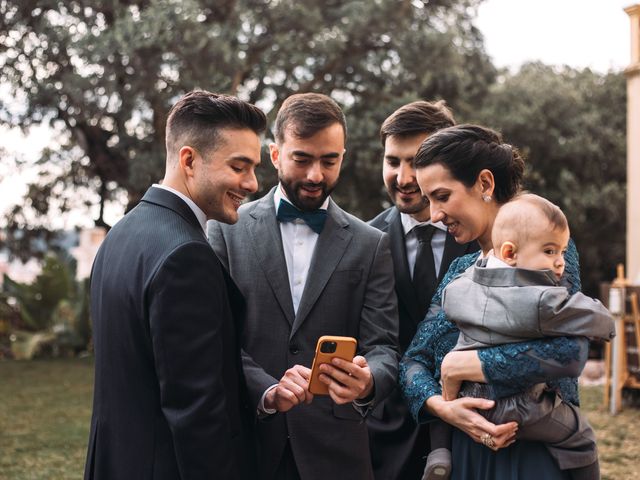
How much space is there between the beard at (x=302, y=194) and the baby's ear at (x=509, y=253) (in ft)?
2.98

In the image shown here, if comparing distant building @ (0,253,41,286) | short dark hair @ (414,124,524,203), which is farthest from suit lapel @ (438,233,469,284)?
distant building @ (0,253,41,286)

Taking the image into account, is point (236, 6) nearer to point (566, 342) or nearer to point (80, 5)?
point (80, 5)

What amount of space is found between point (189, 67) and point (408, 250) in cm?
1040

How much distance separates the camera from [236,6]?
1410 centimetres

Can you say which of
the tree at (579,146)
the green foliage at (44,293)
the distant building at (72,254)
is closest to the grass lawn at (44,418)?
the green foliage at (44,293)

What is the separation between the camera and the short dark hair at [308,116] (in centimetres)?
308

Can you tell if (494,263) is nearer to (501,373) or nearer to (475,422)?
(501,373)

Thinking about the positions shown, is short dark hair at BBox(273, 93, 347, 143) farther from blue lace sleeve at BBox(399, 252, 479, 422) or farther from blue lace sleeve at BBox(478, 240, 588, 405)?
blue lace sleeve at BBox(478, 240, 588, 405)

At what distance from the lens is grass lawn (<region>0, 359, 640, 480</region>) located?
7621 mm

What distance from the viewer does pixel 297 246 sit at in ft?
10.7

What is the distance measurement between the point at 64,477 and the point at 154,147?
7.54 meters

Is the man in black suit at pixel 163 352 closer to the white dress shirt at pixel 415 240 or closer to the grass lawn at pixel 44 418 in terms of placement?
the white dress shirt at pixel 415 240

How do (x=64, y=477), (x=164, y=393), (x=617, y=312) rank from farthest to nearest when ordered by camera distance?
(x=617, y=312)
(x=64, y=477)
(x=164, y=393)

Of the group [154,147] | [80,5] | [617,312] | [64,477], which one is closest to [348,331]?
[64,477]
